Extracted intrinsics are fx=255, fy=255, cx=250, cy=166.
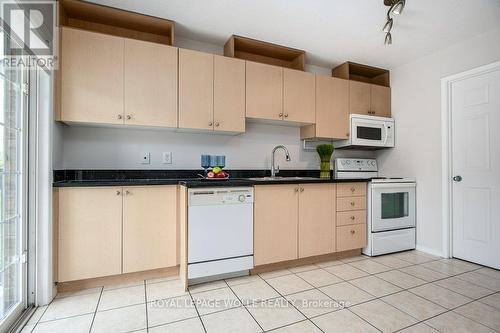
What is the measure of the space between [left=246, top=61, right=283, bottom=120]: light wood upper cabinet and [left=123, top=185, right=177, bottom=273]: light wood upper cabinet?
1.15 m

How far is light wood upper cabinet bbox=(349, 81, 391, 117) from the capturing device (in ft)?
10.4

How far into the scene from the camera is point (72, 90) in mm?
2010

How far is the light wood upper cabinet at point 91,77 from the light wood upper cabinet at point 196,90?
1.64ft

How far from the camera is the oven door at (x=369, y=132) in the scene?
312 centimetres

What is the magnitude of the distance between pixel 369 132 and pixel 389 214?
3.35ft

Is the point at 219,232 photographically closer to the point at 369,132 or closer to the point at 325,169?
the point at 325,169

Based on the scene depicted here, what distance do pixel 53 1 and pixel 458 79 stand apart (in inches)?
151

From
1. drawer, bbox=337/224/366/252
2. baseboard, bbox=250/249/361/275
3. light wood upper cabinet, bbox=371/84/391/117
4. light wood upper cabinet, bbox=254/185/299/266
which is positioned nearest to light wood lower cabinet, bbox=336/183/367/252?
drawer, bbox=337/224/366/252

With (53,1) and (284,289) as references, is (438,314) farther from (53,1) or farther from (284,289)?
(53,1)

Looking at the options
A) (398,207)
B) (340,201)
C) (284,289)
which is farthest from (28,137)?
(398,207)

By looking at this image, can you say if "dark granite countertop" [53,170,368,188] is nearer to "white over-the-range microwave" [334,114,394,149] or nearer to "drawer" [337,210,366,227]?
"drawer" [337,210,366,227]

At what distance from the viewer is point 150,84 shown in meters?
2.23

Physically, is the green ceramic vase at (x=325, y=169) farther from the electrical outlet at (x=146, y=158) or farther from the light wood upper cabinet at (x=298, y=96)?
the electrical outlet at (x=146, y=158)

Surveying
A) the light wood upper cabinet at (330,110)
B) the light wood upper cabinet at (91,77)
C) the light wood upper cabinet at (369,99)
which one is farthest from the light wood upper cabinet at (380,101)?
the light wood upper cabinet at (91,77)
